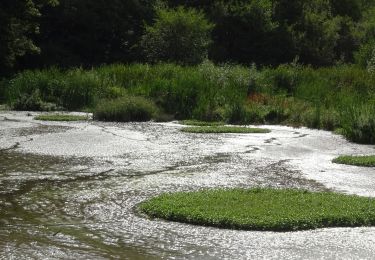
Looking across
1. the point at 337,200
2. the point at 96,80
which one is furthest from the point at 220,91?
the point at 337,200

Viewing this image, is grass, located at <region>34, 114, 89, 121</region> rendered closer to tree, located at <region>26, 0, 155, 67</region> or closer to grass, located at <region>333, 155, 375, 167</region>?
grass, located at <region>333, 155, 375, 167</region>

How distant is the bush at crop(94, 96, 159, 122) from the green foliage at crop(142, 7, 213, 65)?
1455cm

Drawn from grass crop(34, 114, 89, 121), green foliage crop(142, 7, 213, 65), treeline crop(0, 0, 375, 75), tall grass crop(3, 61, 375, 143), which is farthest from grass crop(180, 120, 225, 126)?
treeline crop(0, 0, 375, 75)

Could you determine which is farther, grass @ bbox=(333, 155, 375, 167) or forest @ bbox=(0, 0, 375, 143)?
forest @ bbox=(0, 0, 375, 143)

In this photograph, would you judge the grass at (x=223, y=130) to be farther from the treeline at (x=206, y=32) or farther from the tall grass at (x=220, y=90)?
the treeline at (x=206, y=32)

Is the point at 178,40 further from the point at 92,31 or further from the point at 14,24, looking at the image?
the point at 92,31

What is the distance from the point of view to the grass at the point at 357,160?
558 inches

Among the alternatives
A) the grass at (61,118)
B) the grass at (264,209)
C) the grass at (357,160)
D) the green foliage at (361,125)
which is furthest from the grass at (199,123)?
the grass at (264,209)

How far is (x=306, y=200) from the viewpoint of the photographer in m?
9.96

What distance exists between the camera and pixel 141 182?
467 inches

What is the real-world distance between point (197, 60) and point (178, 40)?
181cm

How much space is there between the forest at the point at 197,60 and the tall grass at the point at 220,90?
5 centimetres

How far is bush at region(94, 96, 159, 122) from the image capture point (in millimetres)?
23250

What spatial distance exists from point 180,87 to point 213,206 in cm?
1771
